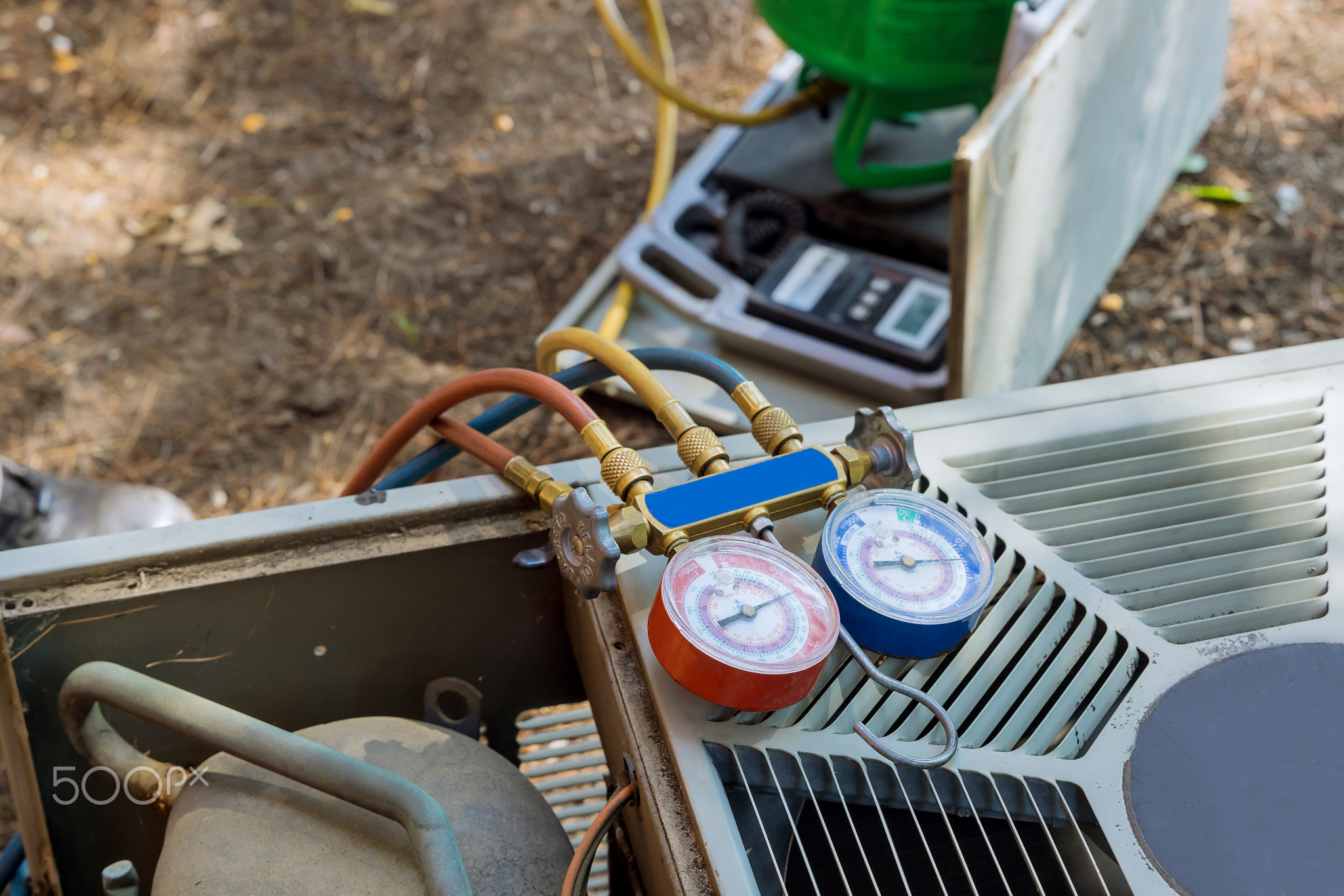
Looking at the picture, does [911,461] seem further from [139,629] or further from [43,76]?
[43,76]


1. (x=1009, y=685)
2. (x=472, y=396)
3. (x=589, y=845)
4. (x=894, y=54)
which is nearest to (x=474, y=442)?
(x=472, y=396)

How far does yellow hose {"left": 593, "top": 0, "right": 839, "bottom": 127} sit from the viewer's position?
2.04m

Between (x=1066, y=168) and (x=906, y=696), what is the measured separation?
1.00 m

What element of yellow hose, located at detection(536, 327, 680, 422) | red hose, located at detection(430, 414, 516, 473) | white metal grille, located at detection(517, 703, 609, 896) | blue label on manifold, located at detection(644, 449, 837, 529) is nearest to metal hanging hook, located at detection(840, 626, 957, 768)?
blue label on manifold, located at detection(644, 449, 837, 529)

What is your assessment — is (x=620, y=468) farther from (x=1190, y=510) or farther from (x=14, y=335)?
(x=14, y=335)

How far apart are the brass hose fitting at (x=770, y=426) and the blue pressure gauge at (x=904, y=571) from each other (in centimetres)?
7

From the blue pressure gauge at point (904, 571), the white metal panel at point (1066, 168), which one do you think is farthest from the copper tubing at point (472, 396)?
the white metal panel at point (1066, 168)

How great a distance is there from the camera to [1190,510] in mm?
898

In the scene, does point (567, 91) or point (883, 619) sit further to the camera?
point (567, 91)

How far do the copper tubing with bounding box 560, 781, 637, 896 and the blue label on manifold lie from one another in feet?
0.63

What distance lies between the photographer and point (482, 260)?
2363 millimetres

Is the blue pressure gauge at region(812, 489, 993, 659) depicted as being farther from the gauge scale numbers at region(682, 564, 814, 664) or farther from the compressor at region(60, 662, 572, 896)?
the compressor at region(60, 662, 572, 896)

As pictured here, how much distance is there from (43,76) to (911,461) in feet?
8.71

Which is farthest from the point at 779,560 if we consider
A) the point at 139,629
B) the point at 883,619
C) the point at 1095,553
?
the point at 139,629
